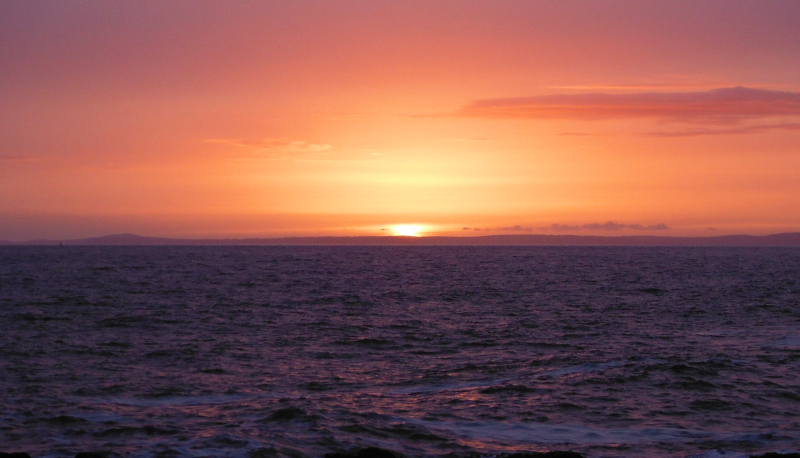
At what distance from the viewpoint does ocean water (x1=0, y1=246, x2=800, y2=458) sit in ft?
51.8

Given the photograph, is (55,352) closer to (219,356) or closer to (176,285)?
(219,356)

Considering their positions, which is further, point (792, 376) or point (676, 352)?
point (676, 352)

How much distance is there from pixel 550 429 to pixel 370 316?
2386 centimetres

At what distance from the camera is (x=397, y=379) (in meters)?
22.5

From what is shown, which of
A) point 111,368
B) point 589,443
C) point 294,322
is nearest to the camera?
point 589,443

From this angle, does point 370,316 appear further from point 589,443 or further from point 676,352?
point 589,443

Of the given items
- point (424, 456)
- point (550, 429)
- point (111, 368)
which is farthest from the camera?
point (111, 368)

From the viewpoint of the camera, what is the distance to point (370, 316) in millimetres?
40219

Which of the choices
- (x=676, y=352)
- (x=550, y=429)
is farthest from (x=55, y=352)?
(x=676, y=352)

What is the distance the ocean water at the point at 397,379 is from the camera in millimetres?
15773

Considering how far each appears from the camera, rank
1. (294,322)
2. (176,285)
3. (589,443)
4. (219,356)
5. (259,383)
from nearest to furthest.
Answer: (589,443), (259,383), (219,356), (294,322), (176,285)

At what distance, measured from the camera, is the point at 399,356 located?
26.9 m

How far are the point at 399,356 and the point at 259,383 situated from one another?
681 centimetres

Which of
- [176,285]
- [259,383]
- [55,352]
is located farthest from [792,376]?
[176,285]
